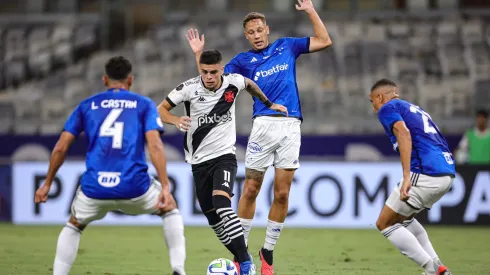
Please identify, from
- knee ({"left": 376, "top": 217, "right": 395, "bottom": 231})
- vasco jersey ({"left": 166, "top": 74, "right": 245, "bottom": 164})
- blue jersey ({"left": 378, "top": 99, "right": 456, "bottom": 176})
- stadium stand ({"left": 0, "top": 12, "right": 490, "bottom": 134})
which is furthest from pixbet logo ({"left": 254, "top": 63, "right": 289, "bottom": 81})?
stadium stand ({"left": 0, "top": 12, "right": 490, "bottom": 134})

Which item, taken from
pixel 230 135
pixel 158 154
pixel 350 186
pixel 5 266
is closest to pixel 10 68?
pixel 350 186

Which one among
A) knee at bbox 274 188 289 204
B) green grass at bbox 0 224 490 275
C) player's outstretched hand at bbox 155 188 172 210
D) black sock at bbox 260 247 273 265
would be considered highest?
player's outstretched hand at bbox 155 188 172 210

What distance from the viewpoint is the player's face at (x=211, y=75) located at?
301 inches

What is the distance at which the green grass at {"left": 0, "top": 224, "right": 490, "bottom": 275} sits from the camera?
29.1 ft

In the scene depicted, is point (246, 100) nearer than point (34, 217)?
No

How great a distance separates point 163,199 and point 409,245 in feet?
7.76

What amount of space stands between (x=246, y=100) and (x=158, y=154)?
11.8 m

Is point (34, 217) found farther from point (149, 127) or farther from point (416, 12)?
point (416, 12)

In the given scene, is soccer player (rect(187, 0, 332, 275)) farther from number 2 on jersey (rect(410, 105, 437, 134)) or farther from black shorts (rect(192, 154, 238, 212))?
number 2 on jersey (rect(410, 105, 437, 134))

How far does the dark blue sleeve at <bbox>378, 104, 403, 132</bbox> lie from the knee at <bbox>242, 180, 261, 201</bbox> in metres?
1.52

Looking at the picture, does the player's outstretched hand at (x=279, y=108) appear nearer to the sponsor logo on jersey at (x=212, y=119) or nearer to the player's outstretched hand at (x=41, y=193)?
the sponsor logo on jersey at (x=212, y=119)

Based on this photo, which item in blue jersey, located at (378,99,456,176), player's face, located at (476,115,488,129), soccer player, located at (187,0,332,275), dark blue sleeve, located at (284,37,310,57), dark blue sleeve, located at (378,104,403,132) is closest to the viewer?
dark blue sleeve, located at (378,104,403,132)

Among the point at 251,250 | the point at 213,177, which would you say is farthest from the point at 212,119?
the point at 251,250

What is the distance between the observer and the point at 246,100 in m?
18.1
